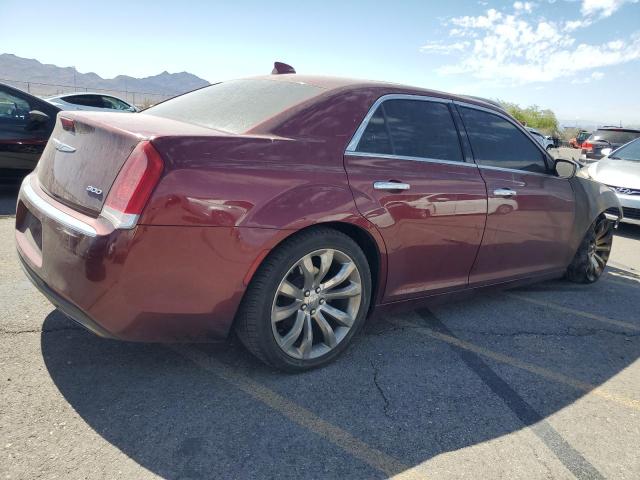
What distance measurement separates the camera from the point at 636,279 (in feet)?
18.6

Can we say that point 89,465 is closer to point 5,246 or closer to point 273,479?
point 273,479

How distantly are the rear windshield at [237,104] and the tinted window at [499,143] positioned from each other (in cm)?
134

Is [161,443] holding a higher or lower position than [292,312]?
lower

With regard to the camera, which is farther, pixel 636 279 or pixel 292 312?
pixel 636 279

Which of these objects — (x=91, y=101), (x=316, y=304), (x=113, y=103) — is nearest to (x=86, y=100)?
(x=91, y=101)

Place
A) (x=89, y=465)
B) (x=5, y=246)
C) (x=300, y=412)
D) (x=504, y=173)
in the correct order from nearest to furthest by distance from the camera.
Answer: (x=89, y=465), (x=300, y=412), (x=504, y=173), (x=5, y=246)

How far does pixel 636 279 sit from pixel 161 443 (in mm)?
5399

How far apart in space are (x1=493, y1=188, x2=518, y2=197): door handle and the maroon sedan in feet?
0.04

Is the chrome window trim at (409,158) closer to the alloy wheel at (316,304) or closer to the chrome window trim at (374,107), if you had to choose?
the chrome window trim at (374,107)

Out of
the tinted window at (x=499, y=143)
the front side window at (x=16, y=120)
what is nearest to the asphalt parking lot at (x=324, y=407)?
the tinted window at (x=499, y=143)

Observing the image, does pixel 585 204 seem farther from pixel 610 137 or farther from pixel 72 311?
pixel 610 137

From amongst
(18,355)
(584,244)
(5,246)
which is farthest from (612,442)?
(5,246)

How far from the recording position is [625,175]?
7945 millimetres

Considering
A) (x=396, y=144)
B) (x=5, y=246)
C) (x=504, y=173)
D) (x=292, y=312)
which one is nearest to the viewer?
(x=292, y=312)
